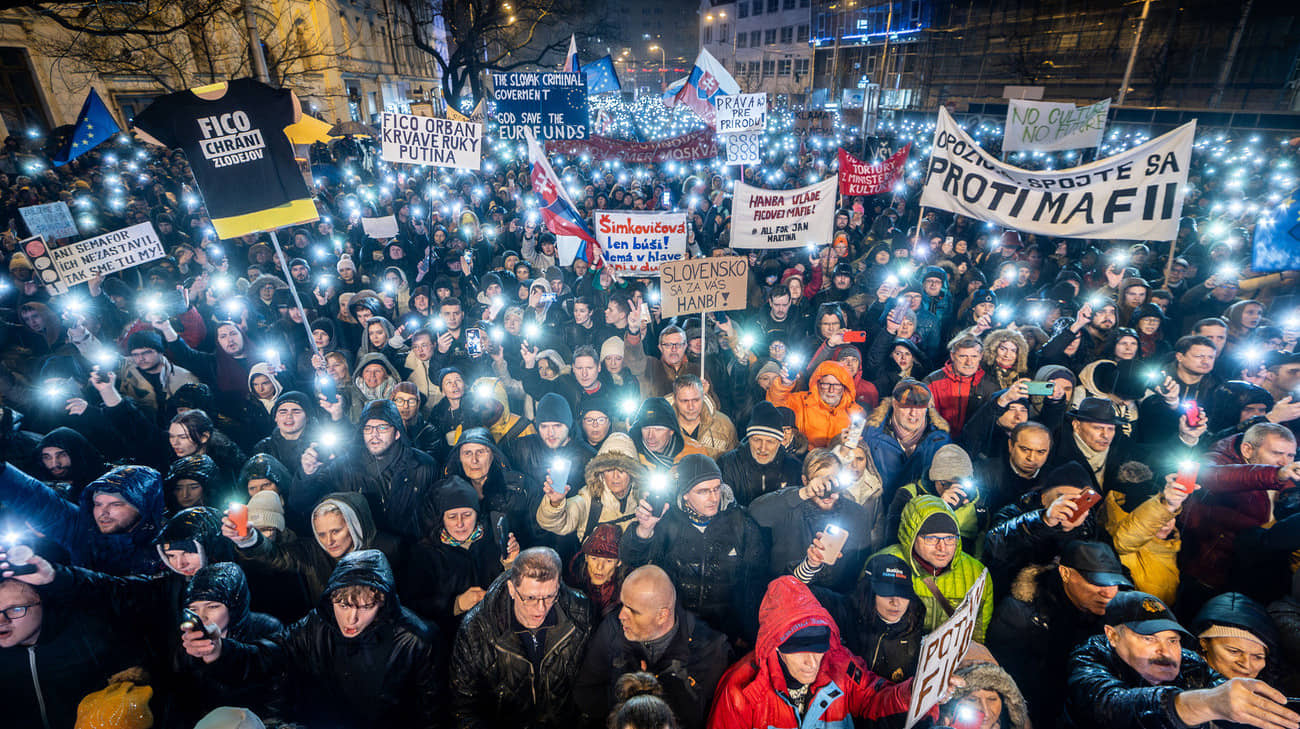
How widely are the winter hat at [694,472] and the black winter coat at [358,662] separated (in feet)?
5.29

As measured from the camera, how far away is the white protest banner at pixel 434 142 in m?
8.40

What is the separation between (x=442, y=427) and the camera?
4.80 meters

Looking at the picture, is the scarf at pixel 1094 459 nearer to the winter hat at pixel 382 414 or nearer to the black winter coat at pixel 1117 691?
the black winter coat at pixel 1117 691

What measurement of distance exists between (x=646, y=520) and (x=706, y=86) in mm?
13899

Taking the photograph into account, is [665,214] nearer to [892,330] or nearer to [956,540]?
[892,330]

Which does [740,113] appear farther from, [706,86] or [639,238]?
[639,238]

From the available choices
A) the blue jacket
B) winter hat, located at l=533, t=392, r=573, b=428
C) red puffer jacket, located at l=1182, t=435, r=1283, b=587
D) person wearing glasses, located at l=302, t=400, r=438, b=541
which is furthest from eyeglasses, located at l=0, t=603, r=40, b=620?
red puffer jacket, located at l=1182, t=435, r=1283, b=587

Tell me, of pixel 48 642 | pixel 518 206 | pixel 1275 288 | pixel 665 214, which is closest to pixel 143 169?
pixel 518 206

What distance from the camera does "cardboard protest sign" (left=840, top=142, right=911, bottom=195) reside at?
1090 cm

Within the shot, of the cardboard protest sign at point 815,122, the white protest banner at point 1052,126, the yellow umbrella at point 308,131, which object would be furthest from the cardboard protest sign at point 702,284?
the cardboard protest sign at point 815,122

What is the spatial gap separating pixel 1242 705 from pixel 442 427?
194 inches

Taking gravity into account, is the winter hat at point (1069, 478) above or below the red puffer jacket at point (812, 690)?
above

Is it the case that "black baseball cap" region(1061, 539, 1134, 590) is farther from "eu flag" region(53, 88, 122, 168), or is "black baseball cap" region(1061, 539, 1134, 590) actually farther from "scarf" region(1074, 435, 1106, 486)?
"eu flag" region(53, 88, 122, 168)

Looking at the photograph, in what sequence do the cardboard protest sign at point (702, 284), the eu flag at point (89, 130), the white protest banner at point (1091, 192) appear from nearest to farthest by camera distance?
1. the cardboard protest sign at point (702, 284)
2. the white protest banner at point (1091, 192)
3. the eu flag at point (89, 130)
